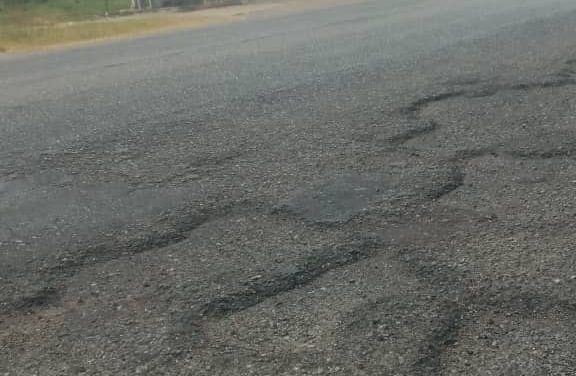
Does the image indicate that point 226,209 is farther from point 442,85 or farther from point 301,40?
point 301,40

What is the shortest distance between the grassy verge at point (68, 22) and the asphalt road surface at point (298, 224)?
7147mm

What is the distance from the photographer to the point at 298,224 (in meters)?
3.26

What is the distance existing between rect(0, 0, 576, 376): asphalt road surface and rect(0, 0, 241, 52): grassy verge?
7.15 meters

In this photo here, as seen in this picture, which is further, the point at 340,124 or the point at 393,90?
the point at 393,90

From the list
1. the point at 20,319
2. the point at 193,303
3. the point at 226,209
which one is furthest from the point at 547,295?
the point at 20,319

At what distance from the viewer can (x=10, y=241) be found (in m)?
3.28

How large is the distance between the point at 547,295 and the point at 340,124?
2.50 m

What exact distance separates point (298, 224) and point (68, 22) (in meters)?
16.2

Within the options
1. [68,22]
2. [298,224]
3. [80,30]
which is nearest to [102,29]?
[80,30]

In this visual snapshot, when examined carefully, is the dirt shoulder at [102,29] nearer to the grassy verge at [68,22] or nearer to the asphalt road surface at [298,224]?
the grassy verge at [68,22]

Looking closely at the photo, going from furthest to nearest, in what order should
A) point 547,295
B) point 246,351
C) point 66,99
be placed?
point 66,99
point 547,295
point 246,351

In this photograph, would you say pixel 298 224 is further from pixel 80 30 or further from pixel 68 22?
pixel 68 22

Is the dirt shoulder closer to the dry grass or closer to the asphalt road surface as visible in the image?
the dry grass

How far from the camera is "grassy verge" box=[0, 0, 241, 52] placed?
13.4 m
